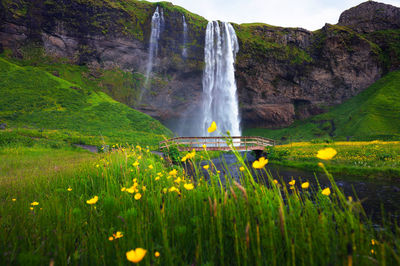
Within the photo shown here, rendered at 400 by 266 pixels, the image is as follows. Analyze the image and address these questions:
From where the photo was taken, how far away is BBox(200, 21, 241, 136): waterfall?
148 ft

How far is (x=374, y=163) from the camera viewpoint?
13.3m

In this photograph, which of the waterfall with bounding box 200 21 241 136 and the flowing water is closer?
the waterfall with bounding box 200 21 241 136

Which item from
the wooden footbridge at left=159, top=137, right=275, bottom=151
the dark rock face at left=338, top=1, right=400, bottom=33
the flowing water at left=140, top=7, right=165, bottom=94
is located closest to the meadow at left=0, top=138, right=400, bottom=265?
the wooden footbridge at left=159, top=137, right=275, bottom=151

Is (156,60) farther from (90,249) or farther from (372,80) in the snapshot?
(372,80)

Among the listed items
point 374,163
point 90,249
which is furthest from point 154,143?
point 90,249

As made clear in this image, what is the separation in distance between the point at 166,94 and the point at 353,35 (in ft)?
173

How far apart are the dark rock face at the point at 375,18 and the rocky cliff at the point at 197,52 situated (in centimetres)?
31

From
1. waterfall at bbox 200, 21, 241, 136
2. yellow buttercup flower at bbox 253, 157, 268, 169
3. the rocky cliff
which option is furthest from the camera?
waterfall at bbox 200, 21, 241, 136

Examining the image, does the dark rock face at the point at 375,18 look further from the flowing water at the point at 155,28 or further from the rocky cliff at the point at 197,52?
the flowing water at the point at 155,28

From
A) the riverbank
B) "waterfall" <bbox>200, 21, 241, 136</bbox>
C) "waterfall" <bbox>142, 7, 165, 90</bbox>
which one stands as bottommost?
the riverbank

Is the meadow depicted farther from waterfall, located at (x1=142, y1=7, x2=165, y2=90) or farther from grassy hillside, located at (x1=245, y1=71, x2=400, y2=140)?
waterfall, located at (x1=142, y1=7, x2=165, y2=90)

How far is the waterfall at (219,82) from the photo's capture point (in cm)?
4509

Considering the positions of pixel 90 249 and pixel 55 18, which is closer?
pixel 90 249

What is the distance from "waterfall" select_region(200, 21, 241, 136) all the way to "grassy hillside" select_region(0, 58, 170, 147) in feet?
51.5
